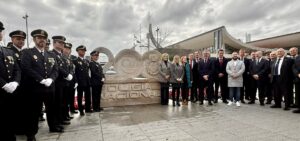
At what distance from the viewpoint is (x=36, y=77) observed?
3.63 m

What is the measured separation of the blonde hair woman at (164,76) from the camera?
677 centimetres

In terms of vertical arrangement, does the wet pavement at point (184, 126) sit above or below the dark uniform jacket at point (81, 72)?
below

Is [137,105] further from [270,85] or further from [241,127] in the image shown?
[270,85]

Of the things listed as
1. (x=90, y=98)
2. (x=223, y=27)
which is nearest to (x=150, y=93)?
(x=90, y=98)

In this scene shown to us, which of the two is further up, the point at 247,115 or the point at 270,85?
the point at 270,85

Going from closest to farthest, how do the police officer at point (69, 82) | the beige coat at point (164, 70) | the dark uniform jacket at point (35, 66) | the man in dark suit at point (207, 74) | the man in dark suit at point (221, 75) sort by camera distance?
the dark uniform jacket at point (35, 66) < the police officer at point (69, 82) < the beige coat at point (164, 70) < the man in dark suit at point (207, 74) < the man in dark suit at point (221, 75)

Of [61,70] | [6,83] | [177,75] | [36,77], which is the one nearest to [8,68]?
[6,83]

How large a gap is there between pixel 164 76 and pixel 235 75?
6.77 ft

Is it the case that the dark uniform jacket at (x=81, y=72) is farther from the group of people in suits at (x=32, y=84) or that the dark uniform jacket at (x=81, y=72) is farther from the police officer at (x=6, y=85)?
the police officer at (x=6, y=85)

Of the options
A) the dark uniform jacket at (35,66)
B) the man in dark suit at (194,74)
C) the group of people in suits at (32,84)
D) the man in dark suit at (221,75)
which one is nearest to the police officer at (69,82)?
the group of people in suits at (32,84)

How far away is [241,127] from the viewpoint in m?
4.15

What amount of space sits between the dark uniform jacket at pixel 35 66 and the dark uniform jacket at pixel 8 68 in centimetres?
22

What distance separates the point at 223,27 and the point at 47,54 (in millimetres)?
20451

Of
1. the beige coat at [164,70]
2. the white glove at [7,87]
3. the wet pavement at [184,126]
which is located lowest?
the wet pavement at [184,126]
